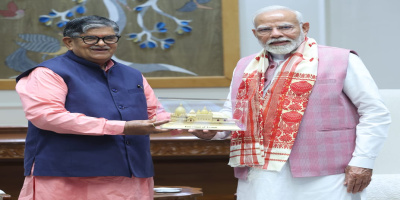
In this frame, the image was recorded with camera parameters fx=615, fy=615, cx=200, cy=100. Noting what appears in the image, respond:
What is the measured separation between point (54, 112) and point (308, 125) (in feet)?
3.61

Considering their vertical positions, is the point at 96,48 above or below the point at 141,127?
above

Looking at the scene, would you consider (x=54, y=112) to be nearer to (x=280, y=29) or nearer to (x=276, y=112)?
(x=276, y=112)

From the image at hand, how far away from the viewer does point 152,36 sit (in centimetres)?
504

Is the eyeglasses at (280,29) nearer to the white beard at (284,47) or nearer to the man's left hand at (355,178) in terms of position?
the white beard at (284,47)

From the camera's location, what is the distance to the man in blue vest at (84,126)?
2562mm

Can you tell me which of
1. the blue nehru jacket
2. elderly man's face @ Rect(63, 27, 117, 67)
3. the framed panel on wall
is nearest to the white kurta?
the blue nehru jacket

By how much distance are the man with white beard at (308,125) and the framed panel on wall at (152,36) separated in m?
2.22

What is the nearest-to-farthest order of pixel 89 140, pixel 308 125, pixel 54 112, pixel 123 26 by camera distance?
pixel 54 112 → pixel 89 140 → pixel 308 125 → pixel 123 26

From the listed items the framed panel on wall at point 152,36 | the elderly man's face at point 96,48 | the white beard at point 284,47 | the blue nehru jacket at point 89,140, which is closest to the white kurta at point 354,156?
the white beard at point 284,47

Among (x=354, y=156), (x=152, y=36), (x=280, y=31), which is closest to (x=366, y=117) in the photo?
(x=354, y=156)

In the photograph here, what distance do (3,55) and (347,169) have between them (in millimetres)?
3335

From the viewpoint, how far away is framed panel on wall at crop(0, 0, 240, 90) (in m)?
5.02

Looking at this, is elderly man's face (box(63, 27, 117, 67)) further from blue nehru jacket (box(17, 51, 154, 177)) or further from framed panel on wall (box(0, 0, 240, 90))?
framed panel on wall (box(0, 0, 240, 90))

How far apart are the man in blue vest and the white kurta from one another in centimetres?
45
